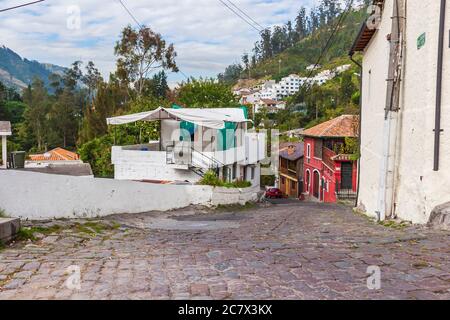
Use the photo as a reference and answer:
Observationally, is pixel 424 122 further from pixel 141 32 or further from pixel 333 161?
pixel 141 32

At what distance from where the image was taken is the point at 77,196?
9766 millimetres

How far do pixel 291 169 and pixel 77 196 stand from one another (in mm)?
30528

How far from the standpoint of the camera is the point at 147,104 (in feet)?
93.5

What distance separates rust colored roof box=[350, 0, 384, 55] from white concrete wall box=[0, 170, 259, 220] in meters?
7.03

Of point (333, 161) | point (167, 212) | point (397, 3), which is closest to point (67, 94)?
point (333, 161)


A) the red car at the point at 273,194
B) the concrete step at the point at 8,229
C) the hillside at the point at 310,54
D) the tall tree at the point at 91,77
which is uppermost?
the hillside at the point at 310,54

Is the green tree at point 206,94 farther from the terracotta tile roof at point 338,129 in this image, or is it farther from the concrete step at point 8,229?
the concrete step at point 8,229

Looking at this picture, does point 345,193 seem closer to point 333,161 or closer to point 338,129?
point 333,161

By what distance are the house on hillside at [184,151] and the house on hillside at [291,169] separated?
16094 mm

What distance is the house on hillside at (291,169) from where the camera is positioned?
3653 cm

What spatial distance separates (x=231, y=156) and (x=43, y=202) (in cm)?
1106

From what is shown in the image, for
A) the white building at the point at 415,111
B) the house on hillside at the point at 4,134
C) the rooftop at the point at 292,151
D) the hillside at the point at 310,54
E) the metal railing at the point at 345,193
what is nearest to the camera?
the white building at the point at 415,111

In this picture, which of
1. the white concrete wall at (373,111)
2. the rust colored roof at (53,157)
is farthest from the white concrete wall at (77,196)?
the rust colored roof at (53,157)

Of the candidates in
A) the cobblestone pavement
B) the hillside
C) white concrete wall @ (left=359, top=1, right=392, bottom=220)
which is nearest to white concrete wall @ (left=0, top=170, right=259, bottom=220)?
the cobblestone pavement
